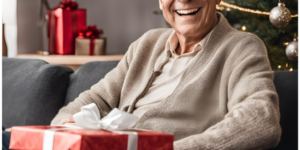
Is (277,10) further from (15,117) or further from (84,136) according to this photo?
(84,136)

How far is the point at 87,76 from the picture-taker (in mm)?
2070

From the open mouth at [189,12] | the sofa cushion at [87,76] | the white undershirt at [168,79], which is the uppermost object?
the open mouth at [189,12]

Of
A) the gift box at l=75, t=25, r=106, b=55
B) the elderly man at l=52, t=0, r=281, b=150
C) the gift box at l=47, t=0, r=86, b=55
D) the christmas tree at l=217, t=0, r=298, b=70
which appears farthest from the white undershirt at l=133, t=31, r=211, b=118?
the gift box at l=47, t=0, r=86, b=55

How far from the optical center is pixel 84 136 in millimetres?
1000

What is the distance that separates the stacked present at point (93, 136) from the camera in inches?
39.9

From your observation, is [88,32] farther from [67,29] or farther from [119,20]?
[119,20]

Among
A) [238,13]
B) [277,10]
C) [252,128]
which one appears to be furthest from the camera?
[238,13]

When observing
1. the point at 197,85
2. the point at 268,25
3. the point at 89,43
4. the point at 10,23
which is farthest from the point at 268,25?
the point at 10,23

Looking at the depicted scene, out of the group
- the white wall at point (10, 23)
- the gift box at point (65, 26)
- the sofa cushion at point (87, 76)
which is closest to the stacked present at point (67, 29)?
the gift box at point (65, 26)

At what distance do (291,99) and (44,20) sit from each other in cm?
244

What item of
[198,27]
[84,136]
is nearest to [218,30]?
[198,27]

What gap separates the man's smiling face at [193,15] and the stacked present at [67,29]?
1.61 metres

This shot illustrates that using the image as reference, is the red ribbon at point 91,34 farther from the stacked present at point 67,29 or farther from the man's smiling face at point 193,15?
the man's smiling face at point 193,15

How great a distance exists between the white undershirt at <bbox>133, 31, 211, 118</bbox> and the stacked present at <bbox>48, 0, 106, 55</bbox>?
156cm
